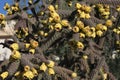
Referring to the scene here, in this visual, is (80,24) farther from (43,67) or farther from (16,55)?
(16,55)

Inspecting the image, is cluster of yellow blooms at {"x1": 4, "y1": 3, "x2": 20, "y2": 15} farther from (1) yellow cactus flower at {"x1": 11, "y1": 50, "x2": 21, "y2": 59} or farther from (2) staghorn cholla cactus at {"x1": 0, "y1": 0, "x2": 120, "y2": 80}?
(1) yellow cactus flower at {"x1": 11, "y1": 50, "x2": 21, "y2": 59}

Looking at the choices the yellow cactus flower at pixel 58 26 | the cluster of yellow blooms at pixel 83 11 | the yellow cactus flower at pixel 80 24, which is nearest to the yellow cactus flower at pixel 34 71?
the yellow cactus flower at pixel 58 26

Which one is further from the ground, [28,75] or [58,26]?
[58,26]

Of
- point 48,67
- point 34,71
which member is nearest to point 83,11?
point 48,67

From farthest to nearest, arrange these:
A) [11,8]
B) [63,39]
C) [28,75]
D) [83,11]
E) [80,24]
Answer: [11,8] < [63,39] < [83,11] < [80,24] < [28,75]

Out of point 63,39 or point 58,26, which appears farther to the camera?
point 63,39

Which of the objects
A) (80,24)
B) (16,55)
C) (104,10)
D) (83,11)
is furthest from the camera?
(104,10)

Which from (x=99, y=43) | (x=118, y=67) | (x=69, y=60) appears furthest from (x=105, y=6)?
(x=118, y=67)

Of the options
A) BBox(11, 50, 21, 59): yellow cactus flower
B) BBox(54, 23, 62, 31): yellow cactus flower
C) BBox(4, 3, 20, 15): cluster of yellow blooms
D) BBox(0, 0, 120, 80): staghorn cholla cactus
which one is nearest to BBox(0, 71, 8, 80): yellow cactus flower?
BBox(0, 0, 120, 80): staghorn cholla cactus

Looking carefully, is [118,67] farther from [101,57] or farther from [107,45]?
[101,57]
